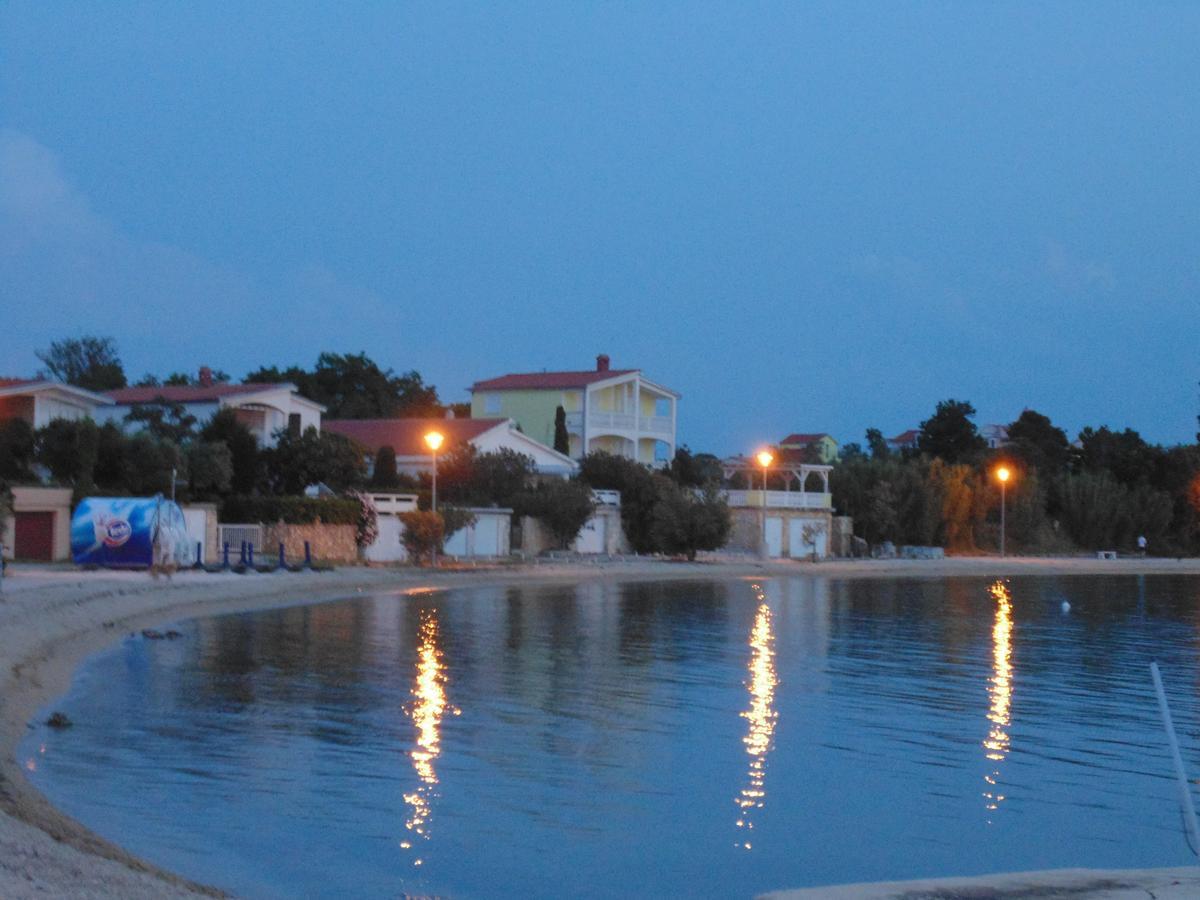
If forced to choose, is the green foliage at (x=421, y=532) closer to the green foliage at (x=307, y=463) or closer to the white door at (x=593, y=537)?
the green foliage at (x=307, y=463)

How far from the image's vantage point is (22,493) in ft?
130

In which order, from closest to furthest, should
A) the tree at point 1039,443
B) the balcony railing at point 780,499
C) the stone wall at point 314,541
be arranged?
1. the stone wall at point 314,541
2. the balcony railing at point 780,499
3. the tree at point 1039,443

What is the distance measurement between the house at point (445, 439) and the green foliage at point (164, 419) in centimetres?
853

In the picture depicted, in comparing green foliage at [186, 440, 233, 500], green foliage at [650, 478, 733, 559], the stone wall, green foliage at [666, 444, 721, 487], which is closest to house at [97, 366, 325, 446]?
green foliage at [186, 440, 233, 500]

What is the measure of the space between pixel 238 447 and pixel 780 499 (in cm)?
2703

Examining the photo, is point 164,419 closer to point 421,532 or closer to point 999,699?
point 421,532

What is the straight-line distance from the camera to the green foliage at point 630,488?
60.9 meters

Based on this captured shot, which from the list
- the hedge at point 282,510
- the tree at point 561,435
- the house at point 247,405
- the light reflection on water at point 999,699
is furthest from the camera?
the tree at point 561,435

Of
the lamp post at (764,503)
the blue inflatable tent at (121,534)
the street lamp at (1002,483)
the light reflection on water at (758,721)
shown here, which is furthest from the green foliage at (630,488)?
the light reflection on water at (758,721)

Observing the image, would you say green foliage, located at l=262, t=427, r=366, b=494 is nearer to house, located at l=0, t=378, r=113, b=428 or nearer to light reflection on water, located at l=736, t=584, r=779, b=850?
house, located at l=0, t=378, r=113, b=428

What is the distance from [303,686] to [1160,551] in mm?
75672

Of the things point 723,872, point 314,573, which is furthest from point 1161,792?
point 314,573

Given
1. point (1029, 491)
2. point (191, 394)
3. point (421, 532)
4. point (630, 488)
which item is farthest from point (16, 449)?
point (1029, 491)

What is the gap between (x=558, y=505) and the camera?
56094 mm
